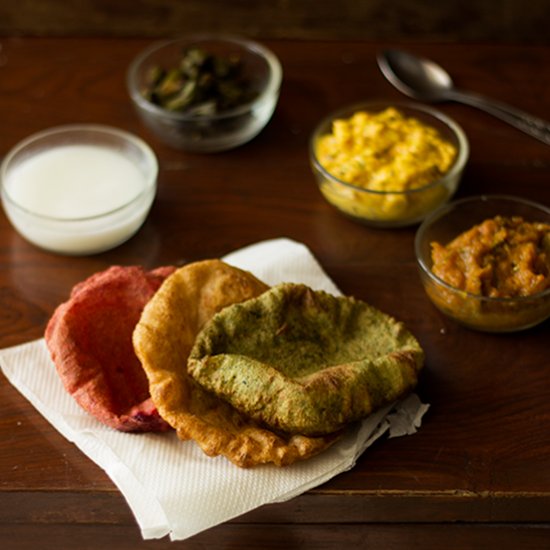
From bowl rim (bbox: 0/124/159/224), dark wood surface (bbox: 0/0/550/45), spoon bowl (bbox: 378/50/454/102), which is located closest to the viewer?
bowl rim (bbox: 0/124/159/224)

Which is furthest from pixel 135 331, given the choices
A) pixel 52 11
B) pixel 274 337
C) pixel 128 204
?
pixel 52 11

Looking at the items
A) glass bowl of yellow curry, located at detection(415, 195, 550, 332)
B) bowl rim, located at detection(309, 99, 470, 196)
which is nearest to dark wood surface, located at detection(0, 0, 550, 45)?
bowl rim, located at detection(309, 99, 470, 196)

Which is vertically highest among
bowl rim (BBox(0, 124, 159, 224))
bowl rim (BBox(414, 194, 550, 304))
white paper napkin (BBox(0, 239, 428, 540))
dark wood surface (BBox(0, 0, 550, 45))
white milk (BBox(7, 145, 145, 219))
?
bowl rim (BBox(0, 124, 159, 224))

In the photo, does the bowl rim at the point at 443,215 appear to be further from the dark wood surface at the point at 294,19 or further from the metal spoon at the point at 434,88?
the dark wood surface at the point at 294,19

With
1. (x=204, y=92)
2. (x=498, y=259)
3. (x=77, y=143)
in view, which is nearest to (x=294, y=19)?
(x=204, y=92)

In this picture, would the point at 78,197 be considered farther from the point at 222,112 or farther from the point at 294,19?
the point at 294,19

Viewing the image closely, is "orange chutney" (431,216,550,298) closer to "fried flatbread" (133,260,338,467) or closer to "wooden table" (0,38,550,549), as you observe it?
"wooden table" (0,38,550,549)

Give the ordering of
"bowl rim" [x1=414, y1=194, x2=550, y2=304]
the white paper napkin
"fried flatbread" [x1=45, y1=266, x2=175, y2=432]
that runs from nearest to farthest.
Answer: the white paper napkin
"fried flatbread" [x1=45, y1=266, x2=175, y2=432]
"bowl rim" [x1=414, y1=194, x2=550, y2=304]
